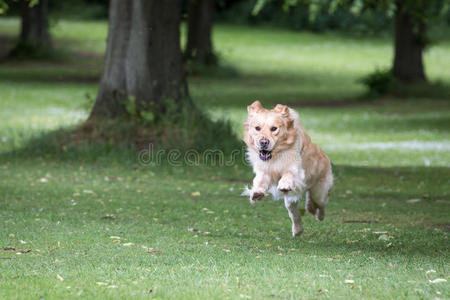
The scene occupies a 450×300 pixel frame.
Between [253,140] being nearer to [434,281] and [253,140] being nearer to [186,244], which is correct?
[186,244]

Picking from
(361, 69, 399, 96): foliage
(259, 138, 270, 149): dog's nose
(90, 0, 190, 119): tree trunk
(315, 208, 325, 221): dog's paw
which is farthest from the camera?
(361, 69, 399, 96): foliage

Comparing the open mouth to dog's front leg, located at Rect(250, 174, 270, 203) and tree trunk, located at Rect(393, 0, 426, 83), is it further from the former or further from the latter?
tree trunk, located at Rect(393, 0, 426, 83)

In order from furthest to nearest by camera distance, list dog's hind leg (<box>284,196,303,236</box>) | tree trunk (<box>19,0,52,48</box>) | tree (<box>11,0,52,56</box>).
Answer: tree trunk (<box>19,0,52,48</box>) < tree (<box>11,0,52,56</box>) < dog's hind leg (<box>284,196,303,236</box>)

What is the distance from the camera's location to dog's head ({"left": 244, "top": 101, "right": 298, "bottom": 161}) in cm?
790

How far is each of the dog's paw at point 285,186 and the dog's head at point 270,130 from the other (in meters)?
0.34

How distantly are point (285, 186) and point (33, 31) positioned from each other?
39113mm

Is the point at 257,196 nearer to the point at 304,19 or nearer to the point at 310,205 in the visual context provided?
the point at 310,205

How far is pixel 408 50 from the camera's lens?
31969 mm

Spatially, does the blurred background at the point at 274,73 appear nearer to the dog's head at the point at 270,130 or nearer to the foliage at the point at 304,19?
the foliage at the point at 304,19

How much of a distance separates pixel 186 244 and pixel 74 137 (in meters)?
8.17

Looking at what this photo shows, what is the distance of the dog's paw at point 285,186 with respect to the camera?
770 cm

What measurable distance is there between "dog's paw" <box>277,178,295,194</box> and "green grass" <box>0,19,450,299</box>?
66 cm

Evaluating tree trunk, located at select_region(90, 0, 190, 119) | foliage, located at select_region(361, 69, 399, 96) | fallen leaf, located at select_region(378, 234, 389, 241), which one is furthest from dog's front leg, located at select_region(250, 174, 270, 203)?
foliage, located at select_region(361, 69, 399, 96)

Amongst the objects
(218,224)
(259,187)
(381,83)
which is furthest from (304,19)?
(259,187)
